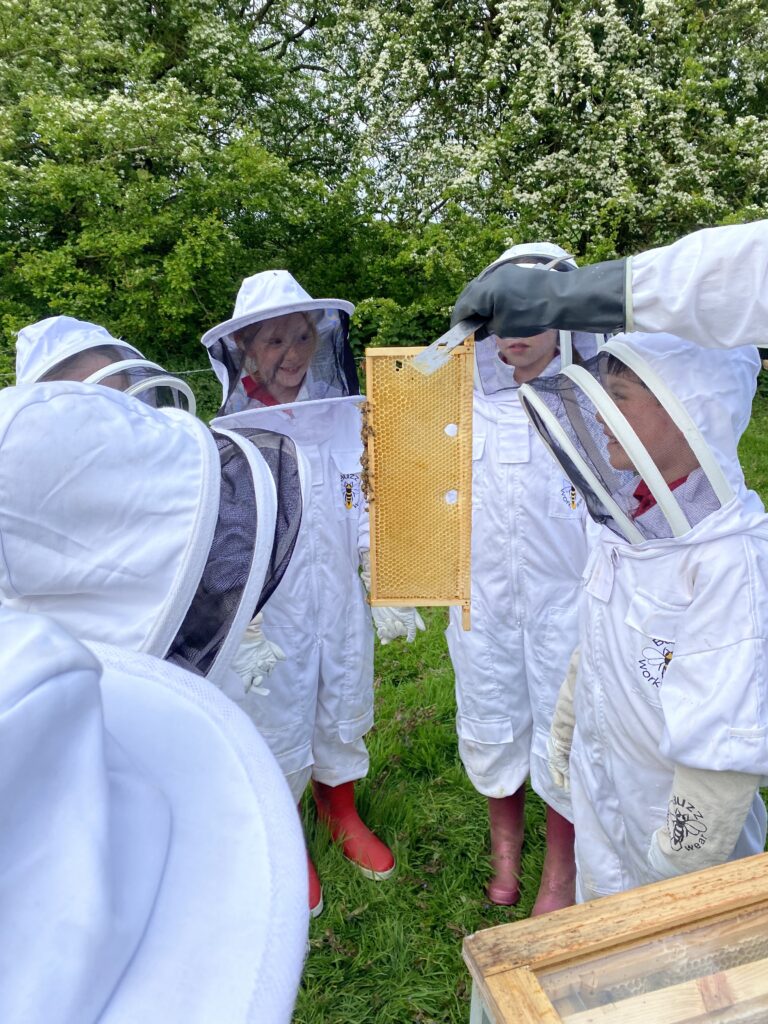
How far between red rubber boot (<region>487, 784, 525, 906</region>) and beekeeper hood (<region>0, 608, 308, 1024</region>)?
7.74 feet

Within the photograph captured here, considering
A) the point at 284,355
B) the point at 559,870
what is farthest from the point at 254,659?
the point at 559,870

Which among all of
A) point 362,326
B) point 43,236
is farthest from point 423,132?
point 43,236

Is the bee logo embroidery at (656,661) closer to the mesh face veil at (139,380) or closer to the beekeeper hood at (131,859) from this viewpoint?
the beekeeper hood at (131,859)

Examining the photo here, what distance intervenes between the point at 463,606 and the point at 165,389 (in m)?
1.89

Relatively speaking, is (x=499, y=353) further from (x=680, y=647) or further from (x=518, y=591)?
(x=680, y=647)

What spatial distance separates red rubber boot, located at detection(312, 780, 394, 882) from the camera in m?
3.05

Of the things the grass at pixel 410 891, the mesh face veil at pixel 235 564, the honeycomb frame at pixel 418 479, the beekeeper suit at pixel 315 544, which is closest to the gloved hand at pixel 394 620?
the beekeeper suit at pixel 315 544

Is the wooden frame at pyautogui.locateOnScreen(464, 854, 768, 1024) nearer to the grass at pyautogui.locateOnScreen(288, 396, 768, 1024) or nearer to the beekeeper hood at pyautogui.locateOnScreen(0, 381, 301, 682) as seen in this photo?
the beekeeper hood at pyautogui.locateOnScreen(0, 381, 301, 682)

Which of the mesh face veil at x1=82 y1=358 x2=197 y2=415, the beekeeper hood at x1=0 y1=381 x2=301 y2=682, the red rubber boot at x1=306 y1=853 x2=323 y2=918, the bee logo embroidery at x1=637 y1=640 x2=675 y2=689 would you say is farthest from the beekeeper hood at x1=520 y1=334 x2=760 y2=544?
the red rubber boot at x1=306 y1=853 x2=323 y2=918

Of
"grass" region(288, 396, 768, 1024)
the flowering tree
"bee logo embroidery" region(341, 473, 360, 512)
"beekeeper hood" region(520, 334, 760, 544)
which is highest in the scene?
the flowering tree

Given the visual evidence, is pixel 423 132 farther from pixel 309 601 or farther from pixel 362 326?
pixel 309 601

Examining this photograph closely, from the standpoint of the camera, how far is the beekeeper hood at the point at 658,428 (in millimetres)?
1646

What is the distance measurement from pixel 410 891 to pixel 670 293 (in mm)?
2542

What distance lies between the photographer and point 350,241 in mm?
9656
